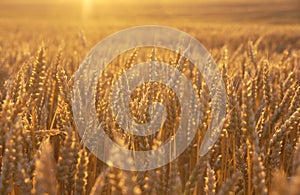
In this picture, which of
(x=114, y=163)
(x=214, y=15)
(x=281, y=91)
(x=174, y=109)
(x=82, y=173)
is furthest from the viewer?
(x=214, y=15)

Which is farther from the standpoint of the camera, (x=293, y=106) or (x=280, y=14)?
(x=280, y=14)

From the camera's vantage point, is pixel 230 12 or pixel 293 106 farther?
pixel 230 12

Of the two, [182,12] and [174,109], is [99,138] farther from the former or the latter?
[182,12]

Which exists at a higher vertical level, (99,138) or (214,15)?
(214,15)

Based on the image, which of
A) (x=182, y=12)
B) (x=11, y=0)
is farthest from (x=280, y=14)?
(x=11, y=0)

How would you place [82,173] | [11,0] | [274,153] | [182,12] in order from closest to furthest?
[82,173]
[274,153]
[182,12]
[11,0]

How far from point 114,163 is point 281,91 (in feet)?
3.63

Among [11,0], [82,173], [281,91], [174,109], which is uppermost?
[11,0]

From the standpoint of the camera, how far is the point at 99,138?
40.2 inches

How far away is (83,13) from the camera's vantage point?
3472 centimetres

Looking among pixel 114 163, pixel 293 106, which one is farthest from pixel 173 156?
pixel 293 106

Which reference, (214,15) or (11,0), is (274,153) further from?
(11,0)

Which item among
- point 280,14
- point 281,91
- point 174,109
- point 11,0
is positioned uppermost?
point 11,0

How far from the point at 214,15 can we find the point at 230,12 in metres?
1.71
